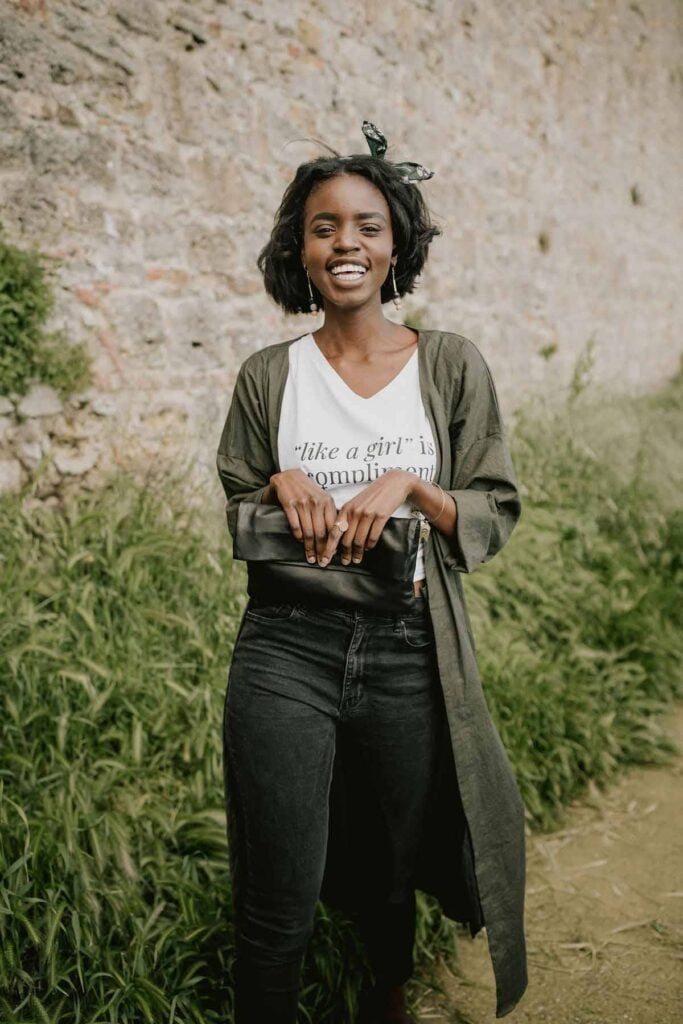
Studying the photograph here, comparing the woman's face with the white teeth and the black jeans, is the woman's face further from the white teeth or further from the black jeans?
the black jeans

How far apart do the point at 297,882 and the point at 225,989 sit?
0.74 metres

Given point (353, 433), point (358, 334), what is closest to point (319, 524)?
point (353, 433)

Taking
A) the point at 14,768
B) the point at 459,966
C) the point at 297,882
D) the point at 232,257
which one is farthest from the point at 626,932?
the point at 232,257

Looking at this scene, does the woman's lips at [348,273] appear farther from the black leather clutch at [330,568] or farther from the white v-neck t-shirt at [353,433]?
the black leather clutch at [330,568]

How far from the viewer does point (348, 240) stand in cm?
183

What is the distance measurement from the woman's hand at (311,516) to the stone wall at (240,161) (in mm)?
2004

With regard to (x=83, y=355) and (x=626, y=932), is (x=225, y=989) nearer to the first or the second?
(x=626, y=932)

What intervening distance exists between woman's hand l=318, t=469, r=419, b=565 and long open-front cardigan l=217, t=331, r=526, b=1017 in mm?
159

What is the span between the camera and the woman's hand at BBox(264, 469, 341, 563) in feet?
5.49

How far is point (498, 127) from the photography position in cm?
617

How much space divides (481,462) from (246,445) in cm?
54

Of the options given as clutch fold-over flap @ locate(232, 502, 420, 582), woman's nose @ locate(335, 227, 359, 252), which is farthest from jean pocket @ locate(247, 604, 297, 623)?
woman's nose @ locate(335, 227, 359, 252)

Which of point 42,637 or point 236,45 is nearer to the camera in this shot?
point 42,637

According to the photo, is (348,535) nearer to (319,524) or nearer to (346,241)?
(319,524)
